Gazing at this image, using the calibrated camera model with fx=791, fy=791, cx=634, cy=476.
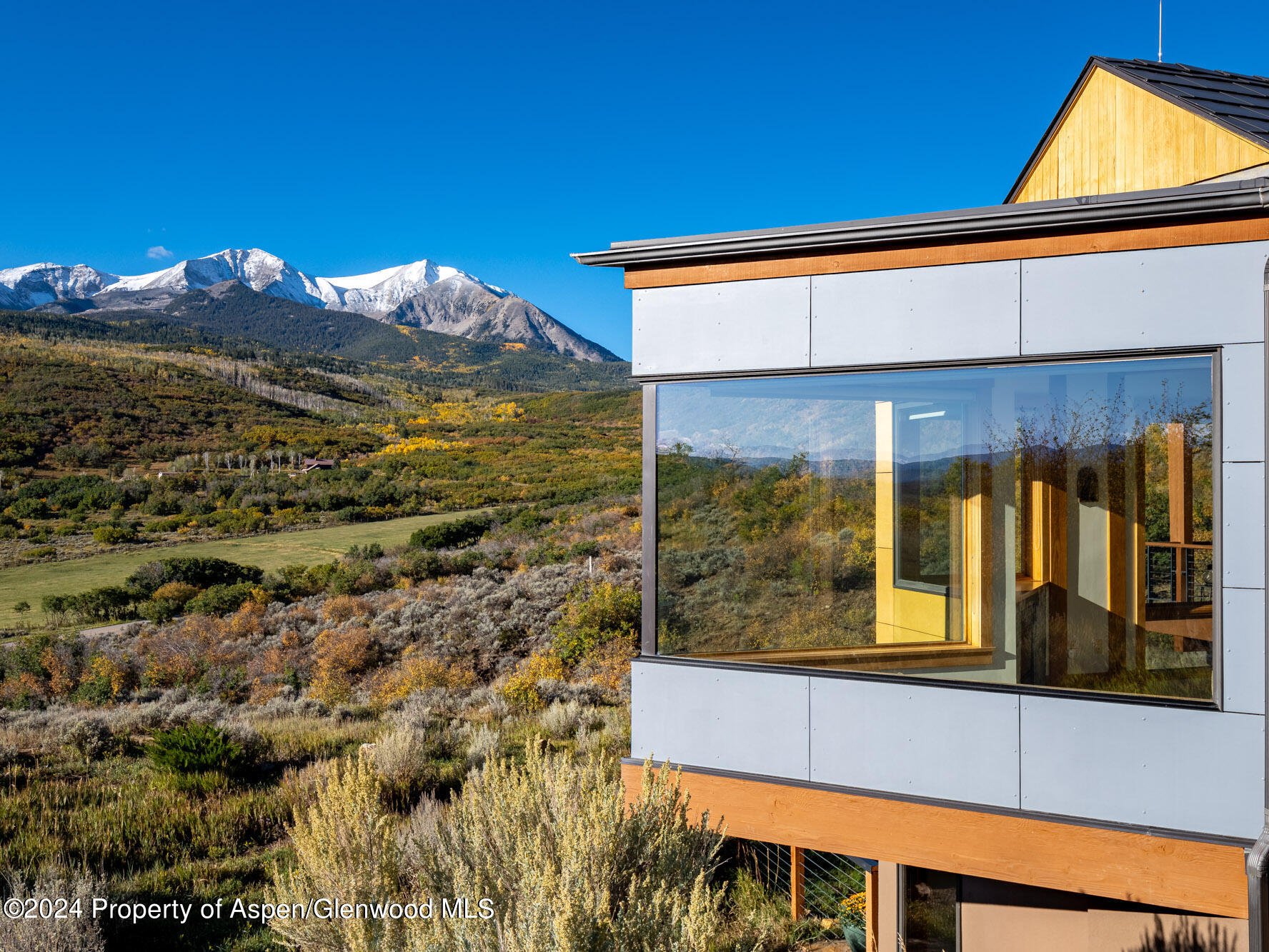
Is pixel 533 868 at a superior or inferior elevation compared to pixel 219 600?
superior

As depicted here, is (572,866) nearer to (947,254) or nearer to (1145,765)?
(1145,765)

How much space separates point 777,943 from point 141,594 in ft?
51.0

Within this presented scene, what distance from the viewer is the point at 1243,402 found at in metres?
3.21

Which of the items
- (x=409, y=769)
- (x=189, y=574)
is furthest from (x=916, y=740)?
(x=189, y=574)

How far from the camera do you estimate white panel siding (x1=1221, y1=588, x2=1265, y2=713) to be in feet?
10.4

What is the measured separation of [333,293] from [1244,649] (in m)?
106

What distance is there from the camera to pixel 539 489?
942 inches

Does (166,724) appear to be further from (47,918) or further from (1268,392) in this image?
(1268,392)

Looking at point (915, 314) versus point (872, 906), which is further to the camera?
point (872, 906)

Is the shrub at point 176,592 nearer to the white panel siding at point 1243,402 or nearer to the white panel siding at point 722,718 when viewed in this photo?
the white panel siding at point 722,718

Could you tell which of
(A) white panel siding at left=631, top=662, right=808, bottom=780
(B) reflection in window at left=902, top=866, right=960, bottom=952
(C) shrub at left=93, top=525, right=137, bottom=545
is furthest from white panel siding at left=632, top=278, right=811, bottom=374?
(C) shrub at left=93, top=525, right=137, bottom=545

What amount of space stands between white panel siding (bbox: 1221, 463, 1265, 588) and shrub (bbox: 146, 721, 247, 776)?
7.71 m

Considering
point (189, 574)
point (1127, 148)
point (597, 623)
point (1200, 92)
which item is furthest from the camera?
point (189, 574)

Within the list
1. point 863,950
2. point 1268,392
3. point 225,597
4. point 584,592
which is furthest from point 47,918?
point 225,597
